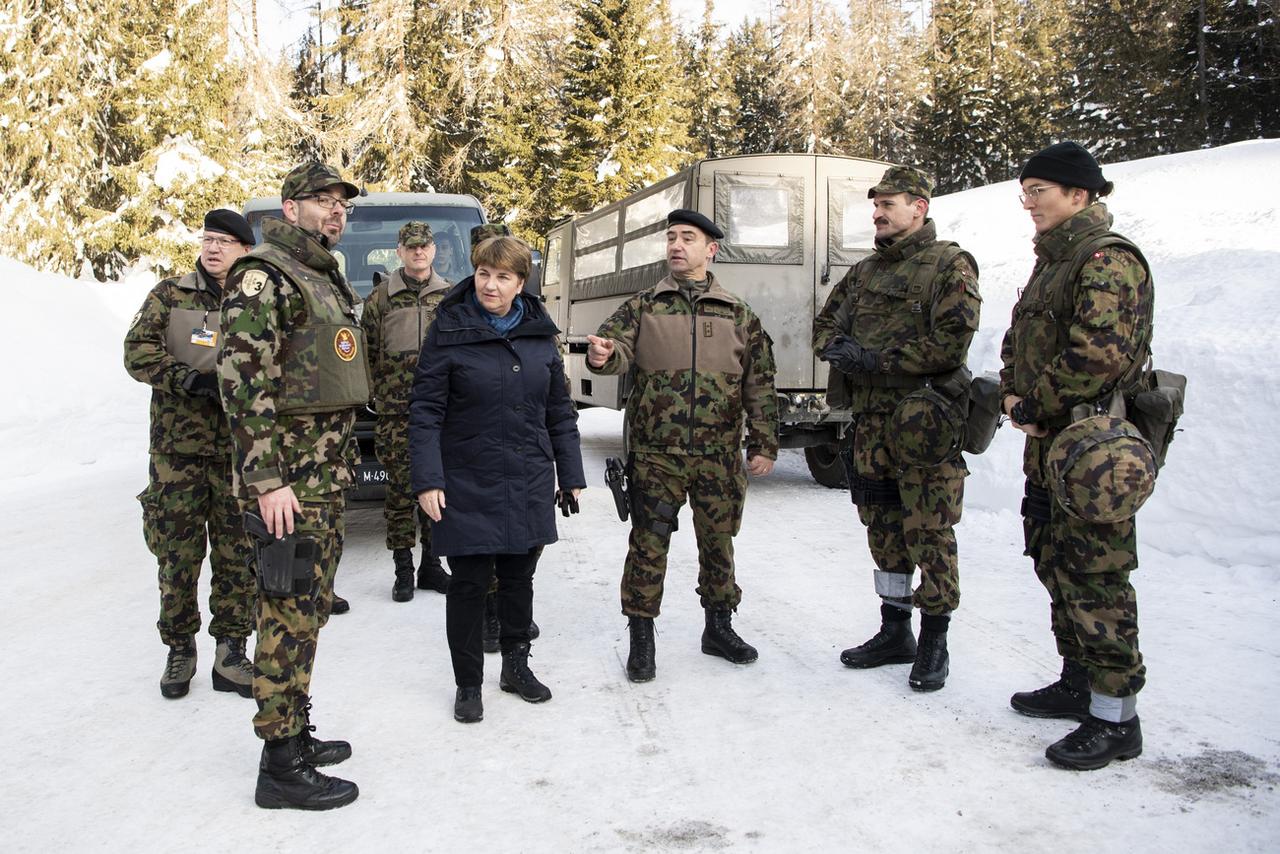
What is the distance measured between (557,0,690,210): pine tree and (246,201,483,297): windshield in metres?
19.3

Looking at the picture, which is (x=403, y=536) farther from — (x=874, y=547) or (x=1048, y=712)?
(x=1048, y=712)

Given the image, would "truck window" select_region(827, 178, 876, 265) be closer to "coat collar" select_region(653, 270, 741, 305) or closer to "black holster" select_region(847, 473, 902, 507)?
"coat collar" select_region(653, 270, 741, 305)

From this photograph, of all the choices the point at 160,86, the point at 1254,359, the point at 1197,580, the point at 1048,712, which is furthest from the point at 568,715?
the point at 160,86

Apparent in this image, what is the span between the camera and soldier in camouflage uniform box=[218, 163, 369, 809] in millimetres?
2787

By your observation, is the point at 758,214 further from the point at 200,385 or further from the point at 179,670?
the point at 179,670

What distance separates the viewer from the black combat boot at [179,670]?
3719 millimetres

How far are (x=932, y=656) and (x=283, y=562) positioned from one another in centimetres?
249

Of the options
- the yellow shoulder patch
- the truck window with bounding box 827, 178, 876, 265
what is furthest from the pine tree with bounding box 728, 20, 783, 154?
the yellow shoulder patch

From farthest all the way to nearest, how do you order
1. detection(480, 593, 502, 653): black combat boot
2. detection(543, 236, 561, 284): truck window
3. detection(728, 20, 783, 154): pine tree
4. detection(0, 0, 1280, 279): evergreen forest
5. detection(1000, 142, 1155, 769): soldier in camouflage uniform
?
detection(728, 20, 783, 154): pine tree < detection(0, 0, 1280, 279): evergreen forest < detection(543, 236, 561, 284): truck window < detection(480, 593, 502, 653): black combat boot < detection(1000, 142, 1155, 769): soldier in camouflage uniform

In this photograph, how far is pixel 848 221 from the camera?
770 cm

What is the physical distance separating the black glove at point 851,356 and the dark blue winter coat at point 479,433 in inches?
47.8

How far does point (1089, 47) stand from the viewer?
28.8 m

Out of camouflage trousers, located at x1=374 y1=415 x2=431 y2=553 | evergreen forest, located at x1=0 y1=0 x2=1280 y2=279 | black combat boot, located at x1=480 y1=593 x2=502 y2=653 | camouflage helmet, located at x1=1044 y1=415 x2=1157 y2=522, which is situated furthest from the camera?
evergreen forest, located at x1=0 y1=0 x2=1280 y2=279

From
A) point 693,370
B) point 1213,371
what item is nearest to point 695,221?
point 693,370
